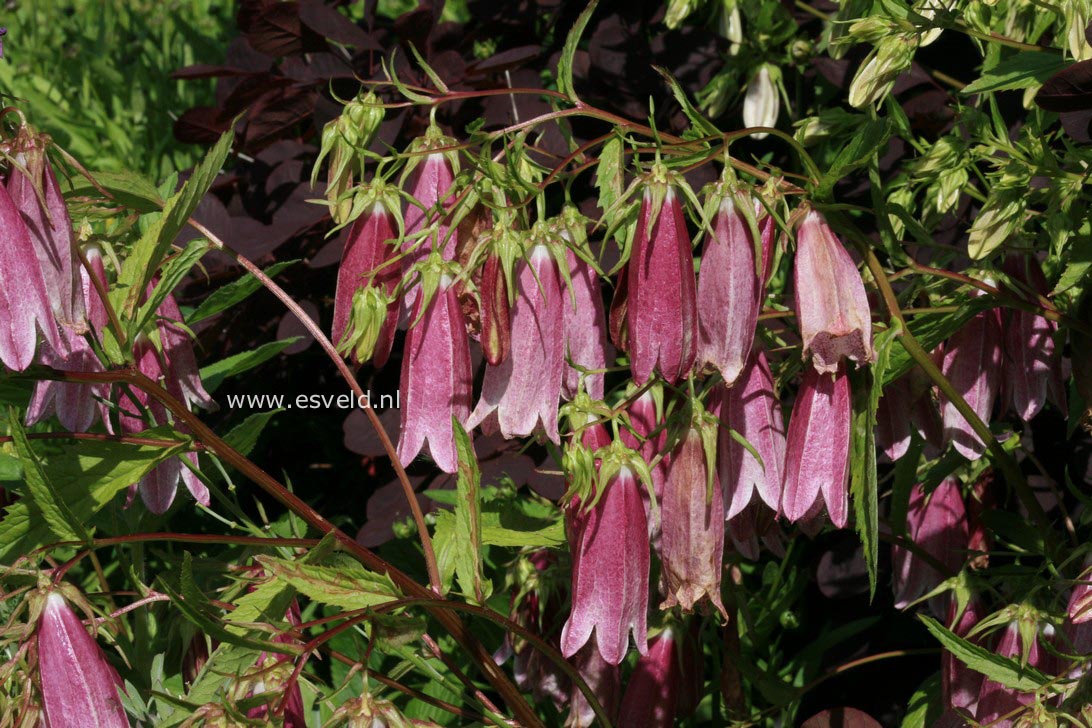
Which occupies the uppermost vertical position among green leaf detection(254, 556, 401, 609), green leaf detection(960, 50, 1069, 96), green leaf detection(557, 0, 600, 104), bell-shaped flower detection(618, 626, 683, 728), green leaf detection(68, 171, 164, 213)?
green leaf detection(557, 0, 600, 104)

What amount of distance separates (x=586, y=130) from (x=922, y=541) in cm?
101

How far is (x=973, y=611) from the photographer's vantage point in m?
1.56

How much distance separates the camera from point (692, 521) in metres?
1.23

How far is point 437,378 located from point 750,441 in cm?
38

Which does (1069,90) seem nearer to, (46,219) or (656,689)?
(656,689)

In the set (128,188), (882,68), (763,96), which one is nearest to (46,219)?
(128,188)

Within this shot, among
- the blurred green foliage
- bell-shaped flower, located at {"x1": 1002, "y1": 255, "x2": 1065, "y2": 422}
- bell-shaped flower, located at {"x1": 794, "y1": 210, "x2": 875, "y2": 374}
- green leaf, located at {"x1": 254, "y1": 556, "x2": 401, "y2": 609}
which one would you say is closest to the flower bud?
bell-shaped flower, located at {"x1": 1002, "y1": 255, "x2": 1065, "y2": 422}

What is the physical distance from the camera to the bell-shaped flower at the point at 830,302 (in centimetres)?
118

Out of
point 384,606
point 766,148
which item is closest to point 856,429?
point 384,606

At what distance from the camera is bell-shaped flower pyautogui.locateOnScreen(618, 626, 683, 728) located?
158cm

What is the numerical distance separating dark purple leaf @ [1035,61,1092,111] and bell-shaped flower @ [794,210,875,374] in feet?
0.90

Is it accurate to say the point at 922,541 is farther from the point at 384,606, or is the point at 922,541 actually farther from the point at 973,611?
the point at 384,606

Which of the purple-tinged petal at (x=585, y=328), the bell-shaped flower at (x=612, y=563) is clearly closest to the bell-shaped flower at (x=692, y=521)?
the bell-shaped flower at (x=612, y=563)

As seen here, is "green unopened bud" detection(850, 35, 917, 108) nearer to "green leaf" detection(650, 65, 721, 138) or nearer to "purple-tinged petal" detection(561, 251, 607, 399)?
"green leaf" detection(650, 65, 721, 138)
